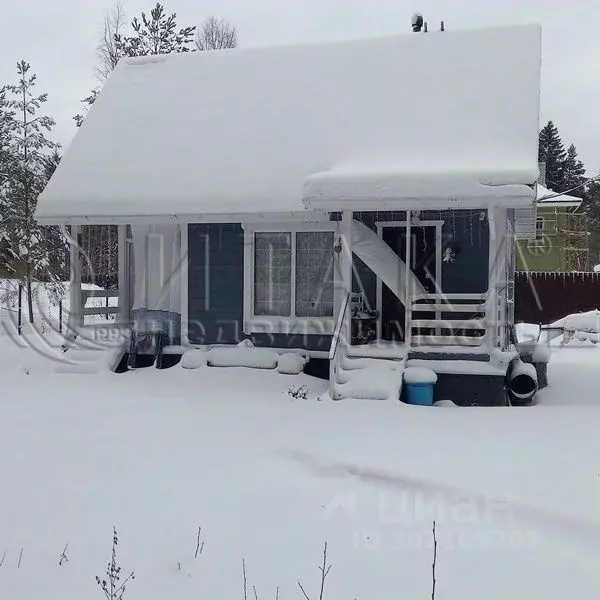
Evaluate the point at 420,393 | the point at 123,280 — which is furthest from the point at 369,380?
the point at 123,280

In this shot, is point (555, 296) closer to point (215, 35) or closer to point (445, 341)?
point (445, 341)

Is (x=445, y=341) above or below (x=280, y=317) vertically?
below

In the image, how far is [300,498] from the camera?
491 cm

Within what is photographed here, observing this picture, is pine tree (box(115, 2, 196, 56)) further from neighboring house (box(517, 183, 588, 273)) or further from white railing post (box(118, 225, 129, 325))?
neighboring house (box(517, 183, 588, 273))

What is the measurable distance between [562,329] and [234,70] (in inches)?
416

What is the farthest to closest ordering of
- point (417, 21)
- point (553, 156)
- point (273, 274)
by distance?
point (553, 156) < point (417, 21) < point (273, 274)

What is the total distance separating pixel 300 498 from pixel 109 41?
26915 millimetres

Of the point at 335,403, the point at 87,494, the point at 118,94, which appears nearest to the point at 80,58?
the point at 118,94

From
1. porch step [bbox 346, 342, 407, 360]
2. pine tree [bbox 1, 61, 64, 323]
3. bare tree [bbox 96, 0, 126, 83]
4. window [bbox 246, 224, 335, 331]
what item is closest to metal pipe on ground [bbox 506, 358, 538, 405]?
porch step [bbox 346, 342, 407, 360]

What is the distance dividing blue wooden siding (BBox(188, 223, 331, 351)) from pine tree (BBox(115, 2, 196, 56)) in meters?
18.5

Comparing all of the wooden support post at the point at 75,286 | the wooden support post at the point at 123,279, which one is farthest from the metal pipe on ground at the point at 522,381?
the wooden support post at the point at 75,286

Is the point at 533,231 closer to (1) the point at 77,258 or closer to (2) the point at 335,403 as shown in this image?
(2) the point at 335,403

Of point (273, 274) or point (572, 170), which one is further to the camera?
point (572, 170)

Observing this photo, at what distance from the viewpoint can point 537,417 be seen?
7.29 metres
